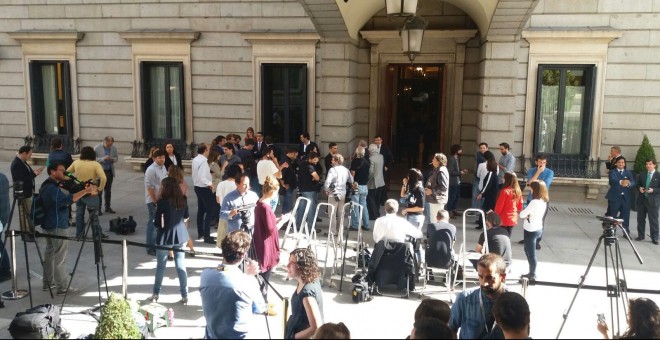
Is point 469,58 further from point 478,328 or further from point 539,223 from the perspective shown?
point 478,328

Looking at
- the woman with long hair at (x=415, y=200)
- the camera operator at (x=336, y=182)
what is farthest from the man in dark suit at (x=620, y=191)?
the camera operator at (x=336, y=182)

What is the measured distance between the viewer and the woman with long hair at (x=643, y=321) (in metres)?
4.34

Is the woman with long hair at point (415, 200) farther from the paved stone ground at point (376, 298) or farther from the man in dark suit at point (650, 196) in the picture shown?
the man in dark suit at point (650, 196)

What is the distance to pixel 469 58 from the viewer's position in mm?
15383

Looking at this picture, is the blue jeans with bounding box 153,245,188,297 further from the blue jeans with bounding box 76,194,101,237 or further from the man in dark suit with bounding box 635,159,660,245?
the man in dark suit with bounding box 635,159,660,245

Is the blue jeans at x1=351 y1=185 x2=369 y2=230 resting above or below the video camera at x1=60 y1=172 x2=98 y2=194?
below

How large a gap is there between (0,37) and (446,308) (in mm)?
18076

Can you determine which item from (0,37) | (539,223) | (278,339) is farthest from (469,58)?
(0,37)

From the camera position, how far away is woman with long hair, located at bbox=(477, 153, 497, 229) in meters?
11.3

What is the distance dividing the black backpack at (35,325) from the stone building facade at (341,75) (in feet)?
26.8

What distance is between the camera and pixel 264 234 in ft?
23.5

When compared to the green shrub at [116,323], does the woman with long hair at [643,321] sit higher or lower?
higher

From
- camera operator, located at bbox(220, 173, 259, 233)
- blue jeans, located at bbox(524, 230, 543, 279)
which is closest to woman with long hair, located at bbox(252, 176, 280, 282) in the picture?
camera operator, located at bbox(220, 173, 259, 233)

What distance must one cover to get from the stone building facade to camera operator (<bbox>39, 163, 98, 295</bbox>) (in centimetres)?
646
